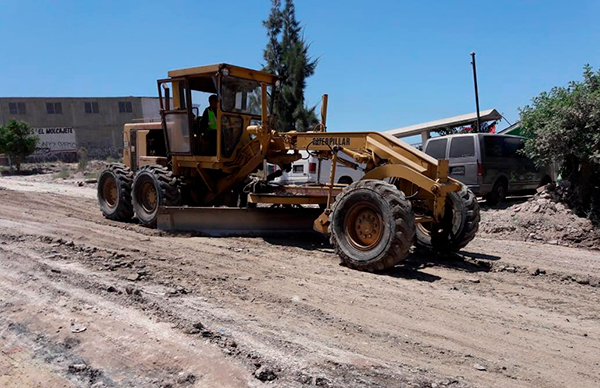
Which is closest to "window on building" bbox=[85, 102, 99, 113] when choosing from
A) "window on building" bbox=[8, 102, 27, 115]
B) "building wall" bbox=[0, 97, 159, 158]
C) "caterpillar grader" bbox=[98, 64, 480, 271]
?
"building wall" bbox=[0, 97, 159, 158]

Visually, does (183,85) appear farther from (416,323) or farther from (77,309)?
(416,323)

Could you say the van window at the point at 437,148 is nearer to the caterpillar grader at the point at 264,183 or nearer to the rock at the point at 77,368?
the caterpillar grader at the point at 264,183

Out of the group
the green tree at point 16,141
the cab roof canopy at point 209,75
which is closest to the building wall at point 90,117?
the green tree at point 16,141

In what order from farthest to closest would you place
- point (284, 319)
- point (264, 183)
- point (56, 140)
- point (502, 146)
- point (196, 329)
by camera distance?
point (56, 140)
point (502, 146)
point (264, 183)
point (284, 319)
point (196, 329)

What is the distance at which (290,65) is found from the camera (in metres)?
26.2

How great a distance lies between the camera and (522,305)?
5258mm

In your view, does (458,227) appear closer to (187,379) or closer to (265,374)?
(265,374)

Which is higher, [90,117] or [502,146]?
[90,117]

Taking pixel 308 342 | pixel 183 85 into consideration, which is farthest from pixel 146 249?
pixel 308 342

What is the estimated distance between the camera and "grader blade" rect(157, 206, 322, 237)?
9.03 metres

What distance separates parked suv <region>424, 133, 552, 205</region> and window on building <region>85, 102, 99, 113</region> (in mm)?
40154

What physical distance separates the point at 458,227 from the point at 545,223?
13.3 feet

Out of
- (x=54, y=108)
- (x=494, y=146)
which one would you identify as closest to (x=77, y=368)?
(x=494, y=146)

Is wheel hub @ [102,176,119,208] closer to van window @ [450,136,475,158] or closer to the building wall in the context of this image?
van window @ [450,136,475,158]
